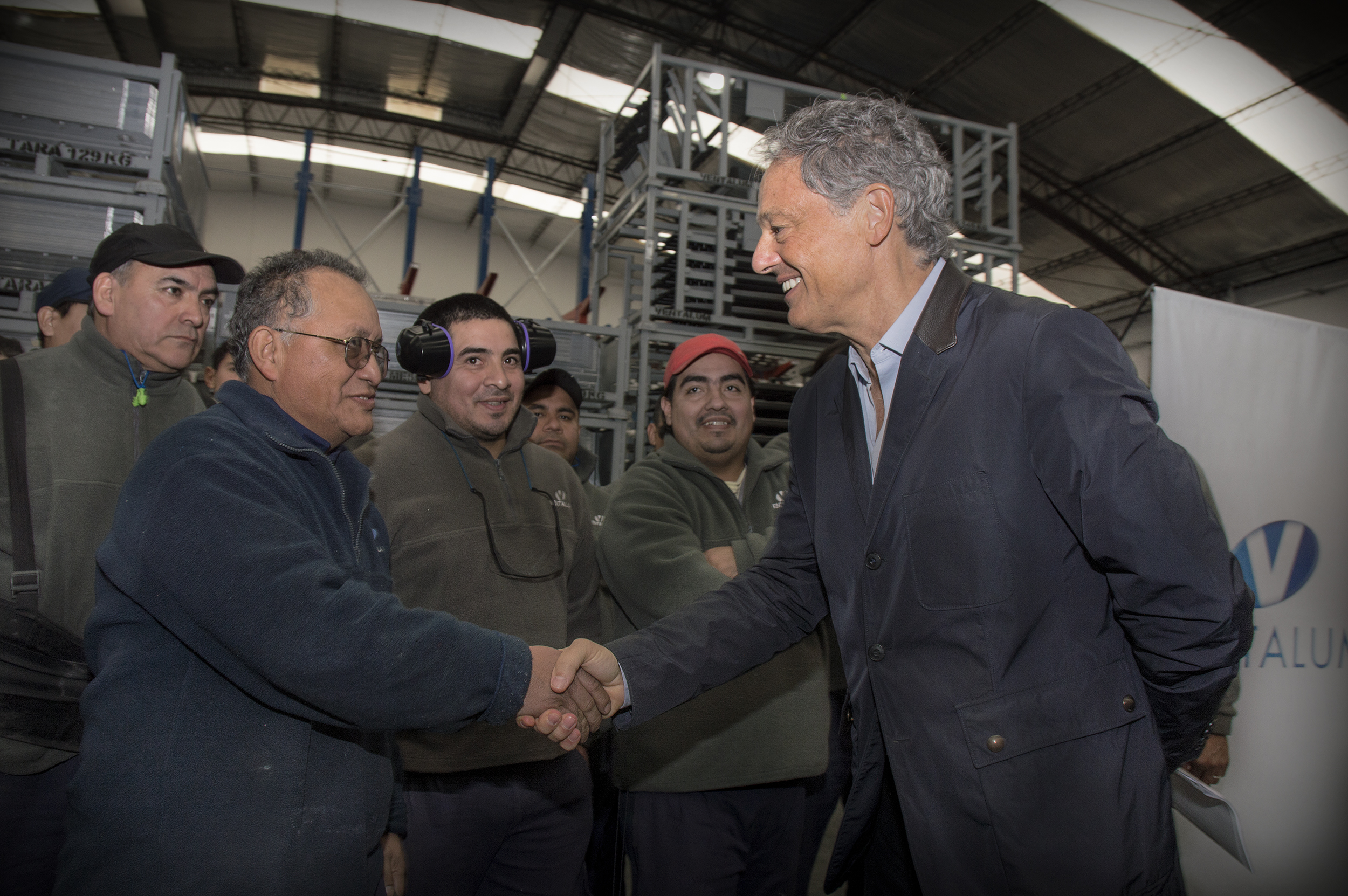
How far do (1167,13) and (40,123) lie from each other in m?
12.9

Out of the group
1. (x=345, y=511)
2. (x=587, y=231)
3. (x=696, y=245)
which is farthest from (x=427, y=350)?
(x=587, y=231)

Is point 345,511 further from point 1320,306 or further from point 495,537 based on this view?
point 1320,306

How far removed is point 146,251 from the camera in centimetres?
271

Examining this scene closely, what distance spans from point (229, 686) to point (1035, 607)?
165cm

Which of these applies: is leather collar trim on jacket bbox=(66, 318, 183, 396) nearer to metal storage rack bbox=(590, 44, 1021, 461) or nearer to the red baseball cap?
the red baseball cap

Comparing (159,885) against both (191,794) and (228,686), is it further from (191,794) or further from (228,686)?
(228,686)

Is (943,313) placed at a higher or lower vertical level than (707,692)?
higher

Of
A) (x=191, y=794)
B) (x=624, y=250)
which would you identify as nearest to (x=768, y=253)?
(x=191, y=794)

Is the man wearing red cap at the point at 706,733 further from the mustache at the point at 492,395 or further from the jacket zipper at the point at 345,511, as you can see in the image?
the jacket zipper at the point at 345,511

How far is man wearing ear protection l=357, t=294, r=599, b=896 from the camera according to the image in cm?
252

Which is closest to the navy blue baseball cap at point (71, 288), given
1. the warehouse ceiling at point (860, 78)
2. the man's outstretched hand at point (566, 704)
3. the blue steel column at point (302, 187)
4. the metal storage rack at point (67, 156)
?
the metal storage rack at point (67, 156)

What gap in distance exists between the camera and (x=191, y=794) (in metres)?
1.51

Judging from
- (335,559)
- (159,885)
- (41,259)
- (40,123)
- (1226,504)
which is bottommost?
(159,885)

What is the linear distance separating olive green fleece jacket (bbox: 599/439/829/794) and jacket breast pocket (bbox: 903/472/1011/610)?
1116 mm
